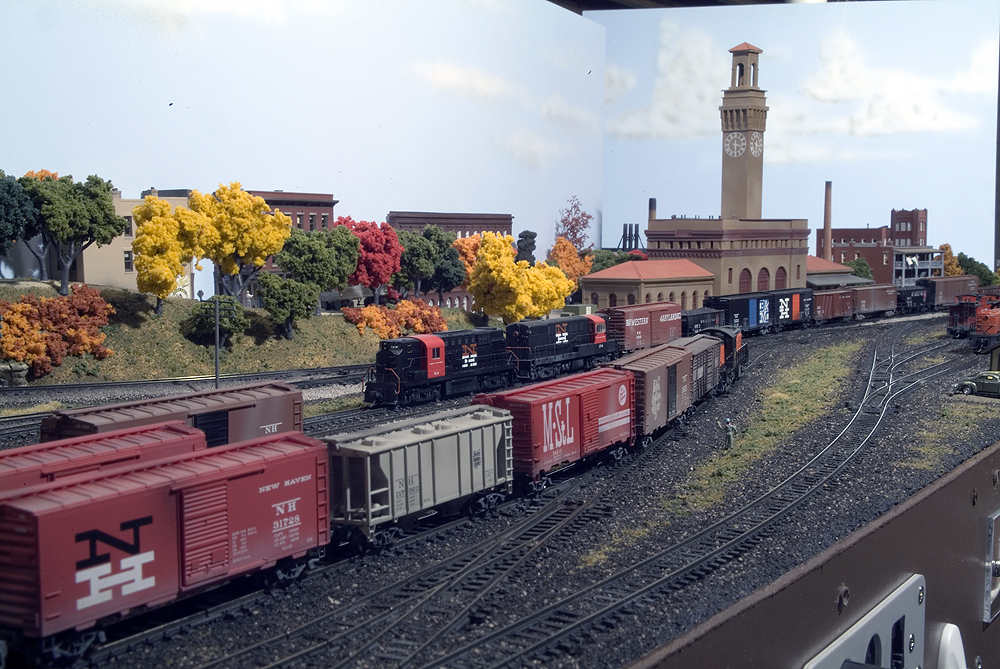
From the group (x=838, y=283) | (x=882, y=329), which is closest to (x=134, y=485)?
(x=882, y=329)

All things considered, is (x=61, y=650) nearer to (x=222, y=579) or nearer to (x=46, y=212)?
(x=222, y=579)

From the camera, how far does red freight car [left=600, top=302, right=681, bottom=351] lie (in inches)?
1811

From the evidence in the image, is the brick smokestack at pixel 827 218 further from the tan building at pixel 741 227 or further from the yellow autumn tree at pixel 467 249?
the yellow autumn tree at pixel 467 249

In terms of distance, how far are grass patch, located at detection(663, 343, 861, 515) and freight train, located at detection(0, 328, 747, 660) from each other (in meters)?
3.37

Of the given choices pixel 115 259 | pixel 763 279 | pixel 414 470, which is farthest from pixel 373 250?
pixel 763 279

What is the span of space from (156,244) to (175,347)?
17.1ft

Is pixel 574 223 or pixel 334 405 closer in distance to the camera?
pixel 334 405

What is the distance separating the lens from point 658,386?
99.1ft

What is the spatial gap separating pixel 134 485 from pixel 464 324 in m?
44.9

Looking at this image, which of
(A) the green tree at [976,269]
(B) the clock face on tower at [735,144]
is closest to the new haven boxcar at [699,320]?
(B) the clock face on tower at [735,144]

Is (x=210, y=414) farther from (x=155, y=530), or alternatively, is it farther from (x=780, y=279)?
(x=780, y=279)

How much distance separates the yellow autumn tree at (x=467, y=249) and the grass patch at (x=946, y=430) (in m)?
35.3

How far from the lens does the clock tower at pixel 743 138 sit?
7125 cm

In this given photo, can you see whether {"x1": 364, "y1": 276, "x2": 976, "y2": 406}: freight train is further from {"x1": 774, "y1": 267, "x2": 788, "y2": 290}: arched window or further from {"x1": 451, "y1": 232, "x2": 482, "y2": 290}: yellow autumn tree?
{"x1": 451, "y1": 232, "x2": 482, "y2": 290}: yellow autumn tree
